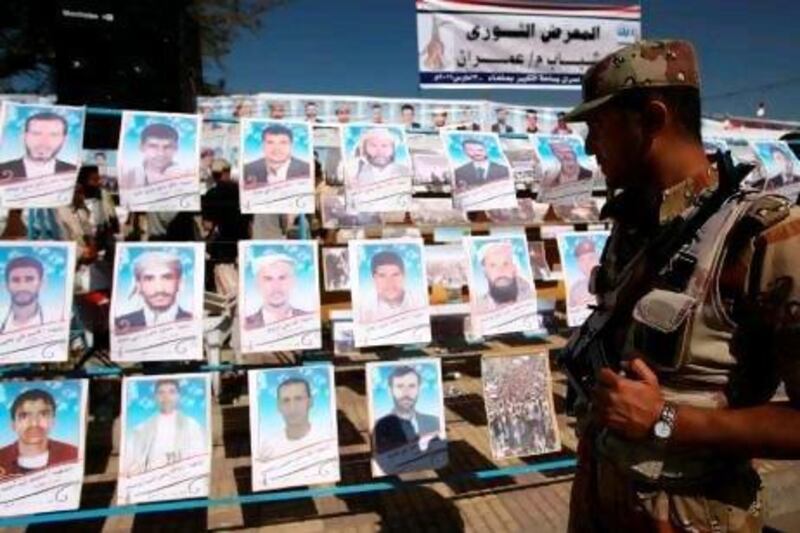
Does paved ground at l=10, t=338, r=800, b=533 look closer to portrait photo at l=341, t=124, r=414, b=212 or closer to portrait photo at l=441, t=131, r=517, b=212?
portrait photo at l=441, t=131, r=517, b=212

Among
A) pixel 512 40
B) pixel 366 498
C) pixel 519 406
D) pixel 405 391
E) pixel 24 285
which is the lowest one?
pixel 366 498

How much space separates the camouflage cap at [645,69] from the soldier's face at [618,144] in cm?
4

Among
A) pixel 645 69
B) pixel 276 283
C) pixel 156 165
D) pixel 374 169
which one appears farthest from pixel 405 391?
pixel 645 69

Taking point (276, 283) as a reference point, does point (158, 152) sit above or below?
above

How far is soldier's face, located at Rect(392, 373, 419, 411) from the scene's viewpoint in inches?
129

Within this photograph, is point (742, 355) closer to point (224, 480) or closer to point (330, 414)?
point (330, 414)

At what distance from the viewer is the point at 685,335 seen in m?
1.44

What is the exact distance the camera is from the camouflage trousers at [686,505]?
59.4 inches

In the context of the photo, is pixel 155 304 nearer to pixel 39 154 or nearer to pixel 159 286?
pixel 159 286

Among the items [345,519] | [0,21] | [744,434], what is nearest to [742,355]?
[744,434]

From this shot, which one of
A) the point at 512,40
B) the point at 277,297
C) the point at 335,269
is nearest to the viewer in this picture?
the point at 277,297

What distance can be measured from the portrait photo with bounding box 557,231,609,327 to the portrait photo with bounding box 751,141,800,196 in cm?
142

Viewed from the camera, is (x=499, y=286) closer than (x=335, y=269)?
Yes

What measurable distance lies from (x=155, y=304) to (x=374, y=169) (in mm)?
1122
